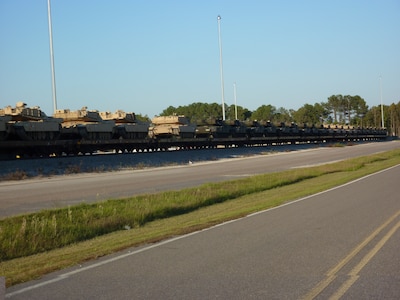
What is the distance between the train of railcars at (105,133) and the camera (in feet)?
120

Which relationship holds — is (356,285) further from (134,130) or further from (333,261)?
(134,130)

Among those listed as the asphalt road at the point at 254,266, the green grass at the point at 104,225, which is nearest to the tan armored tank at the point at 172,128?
the green grass at the point at 104,225

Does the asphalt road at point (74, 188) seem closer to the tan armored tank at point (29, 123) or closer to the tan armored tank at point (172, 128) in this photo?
the tan armored tank at point (29, 123)

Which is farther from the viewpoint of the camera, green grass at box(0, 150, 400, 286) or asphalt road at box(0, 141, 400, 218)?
asphalt road at box(0, 141, 400, 218)

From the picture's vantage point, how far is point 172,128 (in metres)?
54.8

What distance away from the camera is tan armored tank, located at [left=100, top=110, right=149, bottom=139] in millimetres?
47344

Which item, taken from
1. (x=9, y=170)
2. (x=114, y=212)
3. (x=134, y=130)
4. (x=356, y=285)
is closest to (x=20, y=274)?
(x=356, y=285)

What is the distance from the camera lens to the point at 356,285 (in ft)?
20.6

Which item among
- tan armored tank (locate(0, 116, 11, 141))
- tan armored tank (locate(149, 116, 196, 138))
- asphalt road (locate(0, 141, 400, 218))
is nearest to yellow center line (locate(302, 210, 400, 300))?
asphalt road (locate(0, 141, 400, 218))

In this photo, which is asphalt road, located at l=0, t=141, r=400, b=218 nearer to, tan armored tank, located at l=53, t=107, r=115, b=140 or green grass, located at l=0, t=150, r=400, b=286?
green grass, located at l=0, t=150, r=400, b=286

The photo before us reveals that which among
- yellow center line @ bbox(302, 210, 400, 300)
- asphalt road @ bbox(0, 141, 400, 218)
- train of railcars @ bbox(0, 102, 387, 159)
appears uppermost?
train of railcars @ bbox(0, 102, 387, 159)

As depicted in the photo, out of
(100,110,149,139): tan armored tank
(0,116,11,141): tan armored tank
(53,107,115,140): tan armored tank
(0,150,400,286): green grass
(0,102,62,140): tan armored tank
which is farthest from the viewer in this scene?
(100,110,149,139): tan armored tank

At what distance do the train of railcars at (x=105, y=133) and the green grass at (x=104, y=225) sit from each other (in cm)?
2056

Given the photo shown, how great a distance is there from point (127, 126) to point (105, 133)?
11.3 ft
